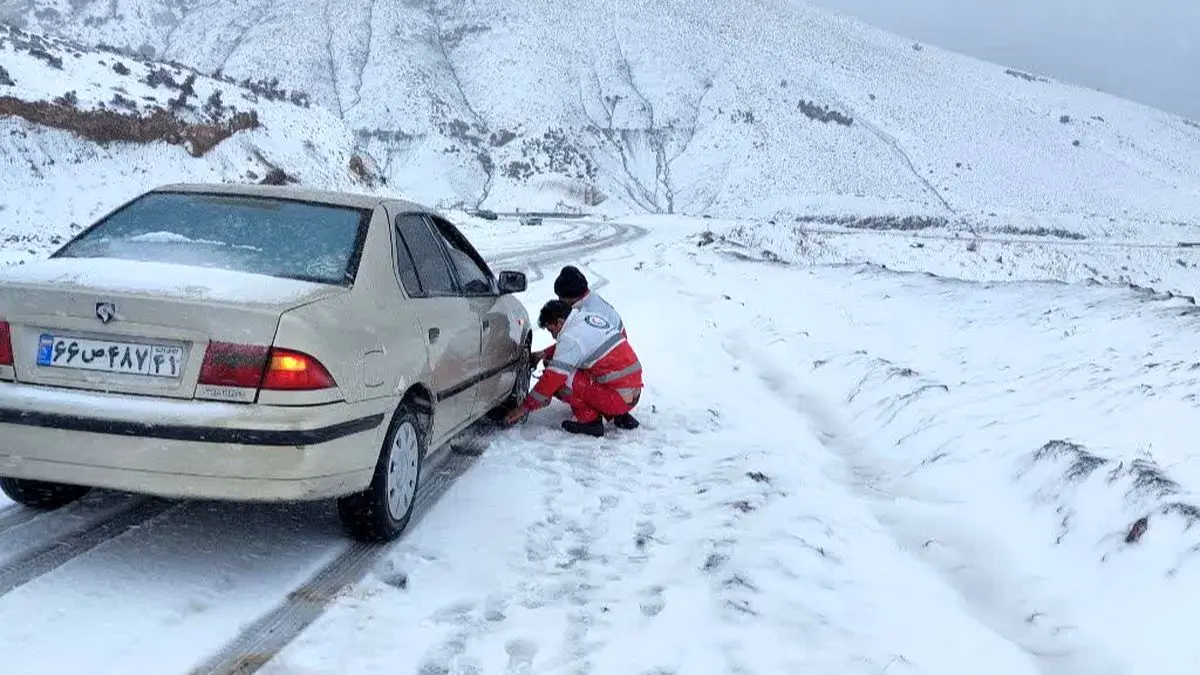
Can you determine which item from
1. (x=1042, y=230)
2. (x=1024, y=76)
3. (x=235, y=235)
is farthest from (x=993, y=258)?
(x=1024, y=76)

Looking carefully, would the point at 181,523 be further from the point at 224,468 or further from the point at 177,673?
the point at 177,673

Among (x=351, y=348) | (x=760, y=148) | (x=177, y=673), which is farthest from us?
(x=760, y=148)

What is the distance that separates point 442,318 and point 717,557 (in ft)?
6.21

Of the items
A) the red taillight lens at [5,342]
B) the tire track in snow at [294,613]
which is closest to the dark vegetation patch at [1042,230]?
the tire track in snow at [294,613]

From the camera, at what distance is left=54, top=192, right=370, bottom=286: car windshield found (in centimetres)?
404

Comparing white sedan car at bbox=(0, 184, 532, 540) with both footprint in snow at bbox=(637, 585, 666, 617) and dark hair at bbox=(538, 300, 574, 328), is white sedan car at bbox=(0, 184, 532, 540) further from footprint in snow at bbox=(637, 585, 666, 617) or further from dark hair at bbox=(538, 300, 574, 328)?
dark hair at bbox=(538, 300, 574, 328)

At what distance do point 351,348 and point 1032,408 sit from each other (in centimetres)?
518

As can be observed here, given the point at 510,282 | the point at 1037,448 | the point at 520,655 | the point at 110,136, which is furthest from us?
the point at 110,136

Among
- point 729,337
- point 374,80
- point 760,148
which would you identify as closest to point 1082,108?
point 760,148

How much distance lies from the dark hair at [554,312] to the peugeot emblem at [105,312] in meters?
3.80

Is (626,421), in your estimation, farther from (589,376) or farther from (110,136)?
(110,136)

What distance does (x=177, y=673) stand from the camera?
2.95 metres

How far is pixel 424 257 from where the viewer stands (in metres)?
5.01

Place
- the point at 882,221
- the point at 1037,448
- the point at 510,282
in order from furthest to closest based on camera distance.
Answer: the point at 882,221 → the point at 510,282 → the point at 1037,448
